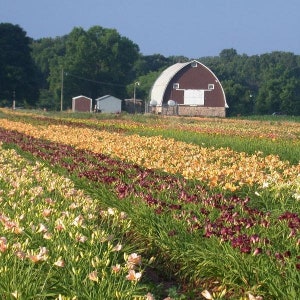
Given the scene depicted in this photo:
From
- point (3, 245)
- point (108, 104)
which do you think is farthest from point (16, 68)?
point (3, 245)

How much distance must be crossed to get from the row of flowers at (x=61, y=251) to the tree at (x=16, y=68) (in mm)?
70508

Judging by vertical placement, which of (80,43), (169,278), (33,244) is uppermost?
(80,43)

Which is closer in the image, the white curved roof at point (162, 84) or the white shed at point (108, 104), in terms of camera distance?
the white curved roof at point (162, 84)

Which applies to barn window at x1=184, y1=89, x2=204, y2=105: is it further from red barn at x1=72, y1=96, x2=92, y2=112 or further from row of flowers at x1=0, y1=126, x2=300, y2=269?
row of flowers at x1=0, y1=126, x2=300, y2=269

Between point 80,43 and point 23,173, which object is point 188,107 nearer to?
point 80,43

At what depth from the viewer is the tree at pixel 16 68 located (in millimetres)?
75812

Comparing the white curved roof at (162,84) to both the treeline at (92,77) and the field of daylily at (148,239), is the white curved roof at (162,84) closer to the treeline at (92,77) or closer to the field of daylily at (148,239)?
the treeline at (92,77)

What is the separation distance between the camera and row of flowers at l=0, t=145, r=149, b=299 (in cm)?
412

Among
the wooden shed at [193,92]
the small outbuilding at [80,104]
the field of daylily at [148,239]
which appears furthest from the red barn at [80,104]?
the field of daylily at [148,239]

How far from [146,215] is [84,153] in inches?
312

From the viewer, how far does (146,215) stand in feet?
22.0

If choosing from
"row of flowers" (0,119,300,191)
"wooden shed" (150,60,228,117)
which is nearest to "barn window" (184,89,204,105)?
"wooden shed" (150,60,228,117)

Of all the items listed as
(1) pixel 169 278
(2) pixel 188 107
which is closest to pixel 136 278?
(1) pixel 169 278

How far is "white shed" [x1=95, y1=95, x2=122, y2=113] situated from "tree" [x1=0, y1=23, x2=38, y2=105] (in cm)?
838
